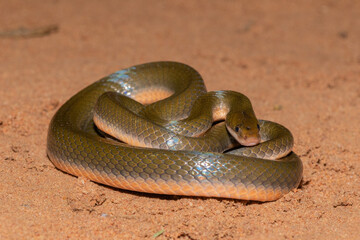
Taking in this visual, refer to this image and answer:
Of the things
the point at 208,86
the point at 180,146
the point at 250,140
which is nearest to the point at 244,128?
the point at 250,140

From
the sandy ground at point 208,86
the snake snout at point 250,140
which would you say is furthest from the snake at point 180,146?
the sandy ground at point 208,86

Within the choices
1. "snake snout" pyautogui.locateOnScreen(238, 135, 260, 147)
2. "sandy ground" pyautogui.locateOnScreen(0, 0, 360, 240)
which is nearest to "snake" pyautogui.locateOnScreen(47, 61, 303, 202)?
"snake snout" pyautogui.locateOnScreen(238, 135, 260, 147)

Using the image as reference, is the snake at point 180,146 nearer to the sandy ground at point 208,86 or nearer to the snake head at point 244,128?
the snake head at point 244,128

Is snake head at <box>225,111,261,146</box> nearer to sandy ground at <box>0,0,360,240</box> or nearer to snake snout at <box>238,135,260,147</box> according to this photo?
snake snout at <box>238,135,260,147</box>

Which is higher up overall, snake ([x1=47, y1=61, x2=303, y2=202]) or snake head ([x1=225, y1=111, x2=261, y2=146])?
snake head ([x1=225, y1=111, x2=261, y2=146])

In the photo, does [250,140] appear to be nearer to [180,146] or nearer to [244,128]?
[244,128]

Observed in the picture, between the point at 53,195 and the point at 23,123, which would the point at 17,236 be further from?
the point at 23,123
